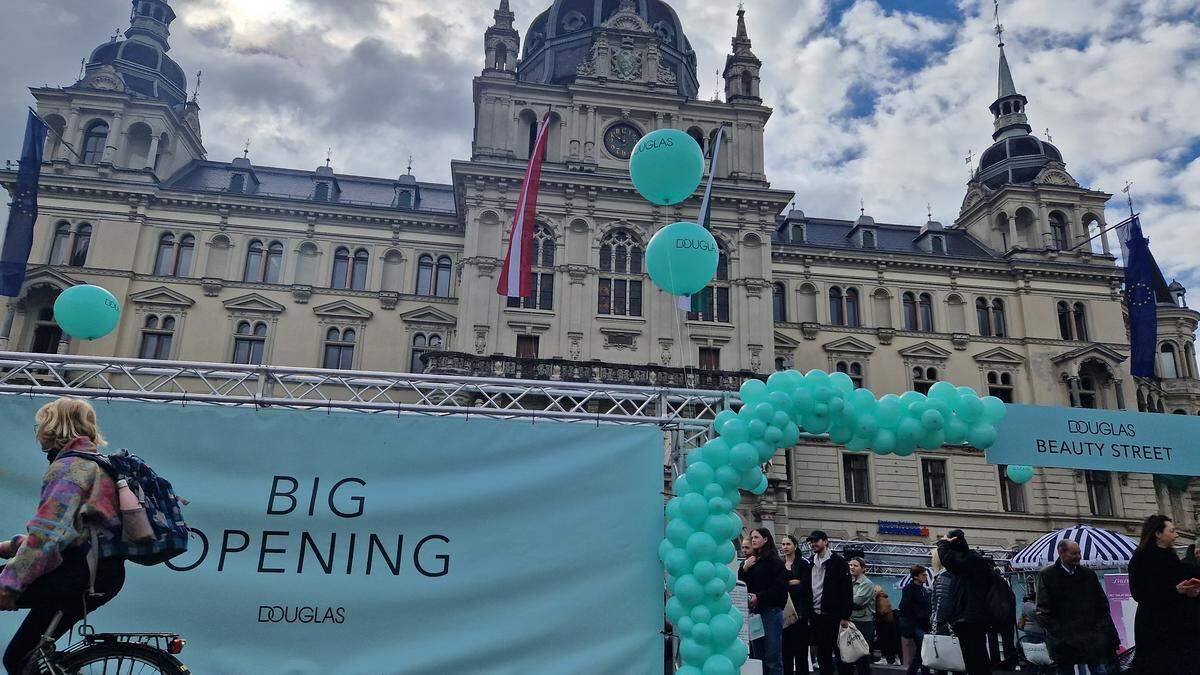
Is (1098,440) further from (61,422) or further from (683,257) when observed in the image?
(61,422)

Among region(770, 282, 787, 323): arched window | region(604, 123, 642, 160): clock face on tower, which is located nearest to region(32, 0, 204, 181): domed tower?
region(604, 123, 642, 160): clock face on tower

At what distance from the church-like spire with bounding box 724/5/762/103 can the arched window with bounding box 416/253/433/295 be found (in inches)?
634

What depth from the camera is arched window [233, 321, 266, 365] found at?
117 ft

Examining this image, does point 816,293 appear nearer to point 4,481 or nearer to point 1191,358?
point 1191,358

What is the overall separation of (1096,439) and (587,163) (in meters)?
27.2

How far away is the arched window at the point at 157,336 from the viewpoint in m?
35.0

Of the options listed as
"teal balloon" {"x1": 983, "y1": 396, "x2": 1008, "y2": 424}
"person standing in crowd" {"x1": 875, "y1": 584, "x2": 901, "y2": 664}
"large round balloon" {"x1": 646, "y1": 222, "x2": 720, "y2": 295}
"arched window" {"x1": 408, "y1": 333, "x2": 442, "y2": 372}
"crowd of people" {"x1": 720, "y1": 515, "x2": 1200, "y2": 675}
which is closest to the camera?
"crowd of people" {"x1": 720, "y1": 515, "x2": 1200, "y2": 675}

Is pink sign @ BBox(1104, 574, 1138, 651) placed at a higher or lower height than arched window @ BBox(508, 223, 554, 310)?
lower

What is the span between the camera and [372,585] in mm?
9391

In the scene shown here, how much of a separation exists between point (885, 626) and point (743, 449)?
22.8ft

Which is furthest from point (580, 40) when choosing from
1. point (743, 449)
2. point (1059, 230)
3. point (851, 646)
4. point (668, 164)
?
point (851, 646)

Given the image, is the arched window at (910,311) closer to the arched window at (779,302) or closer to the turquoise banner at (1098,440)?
the arched window at (779,302)

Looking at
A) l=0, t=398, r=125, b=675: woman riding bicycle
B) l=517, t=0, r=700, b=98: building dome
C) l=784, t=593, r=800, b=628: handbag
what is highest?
l=517, t=0, r=700, b=98: building dome

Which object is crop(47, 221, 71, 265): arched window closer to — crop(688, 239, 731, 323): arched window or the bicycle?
crop(688, 239, 731, 323): arched window
